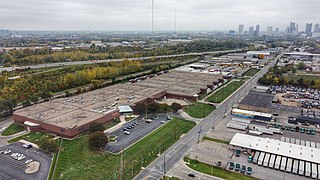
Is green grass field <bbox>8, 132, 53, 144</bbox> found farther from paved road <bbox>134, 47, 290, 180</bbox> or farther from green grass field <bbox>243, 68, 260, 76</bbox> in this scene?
green grass field <bbox>243, 68, 260, 76</bbox>

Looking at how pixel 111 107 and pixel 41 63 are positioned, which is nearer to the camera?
pixel 111 107

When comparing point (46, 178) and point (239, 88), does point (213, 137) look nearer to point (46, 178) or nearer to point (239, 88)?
point (46, 178)

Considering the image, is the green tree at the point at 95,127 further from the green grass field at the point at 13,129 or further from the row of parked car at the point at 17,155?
the green grass field at the point at 13,129

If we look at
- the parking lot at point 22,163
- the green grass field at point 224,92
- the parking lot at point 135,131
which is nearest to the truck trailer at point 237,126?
the parking lot at point 135,131

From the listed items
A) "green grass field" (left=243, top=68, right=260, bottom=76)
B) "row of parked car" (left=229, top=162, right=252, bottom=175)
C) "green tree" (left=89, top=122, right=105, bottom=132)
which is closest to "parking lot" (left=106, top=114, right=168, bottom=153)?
"green tree" (left=89, top=122, right=105, bottom=132)

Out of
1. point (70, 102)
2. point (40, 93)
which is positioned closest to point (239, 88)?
point (70, 102)
